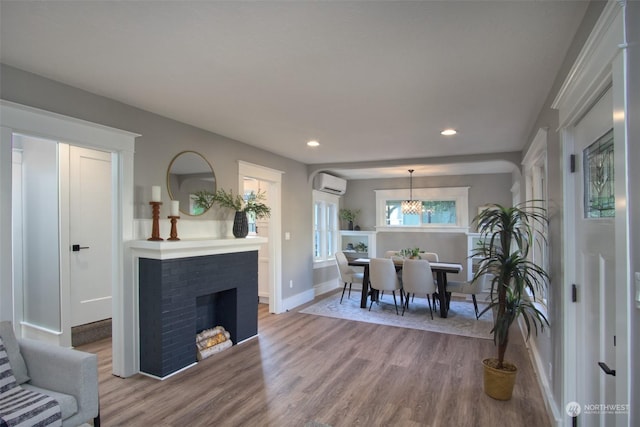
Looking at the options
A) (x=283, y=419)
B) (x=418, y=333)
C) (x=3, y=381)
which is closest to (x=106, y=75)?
(x=3, y=381)

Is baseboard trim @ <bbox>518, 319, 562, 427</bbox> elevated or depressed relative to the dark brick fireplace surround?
depressed

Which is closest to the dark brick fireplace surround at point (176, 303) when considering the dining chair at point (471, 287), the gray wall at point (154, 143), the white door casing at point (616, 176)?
the gray wall at point (154, 143)

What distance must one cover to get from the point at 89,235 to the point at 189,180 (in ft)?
4.80

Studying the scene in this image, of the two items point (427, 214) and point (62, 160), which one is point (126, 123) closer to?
point (62, 160)

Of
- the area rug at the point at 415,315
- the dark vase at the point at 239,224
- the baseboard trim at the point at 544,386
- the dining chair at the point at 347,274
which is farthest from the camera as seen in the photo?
the dining chair at the point at 347,274

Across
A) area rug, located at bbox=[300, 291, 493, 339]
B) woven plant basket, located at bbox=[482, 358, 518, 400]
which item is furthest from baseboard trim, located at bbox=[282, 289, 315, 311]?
woven plant basket, located at bbox=[482, 358, 518, 400]

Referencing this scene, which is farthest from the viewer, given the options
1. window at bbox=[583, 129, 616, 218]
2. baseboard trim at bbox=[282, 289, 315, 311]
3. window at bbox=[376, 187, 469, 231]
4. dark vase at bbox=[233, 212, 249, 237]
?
window at bbox=[376, 187, 469, 231]

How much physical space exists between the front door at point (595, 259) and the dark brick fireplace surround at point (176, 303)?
3.00m

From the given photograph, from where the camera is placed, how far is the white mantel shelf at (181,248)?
9.73 ft

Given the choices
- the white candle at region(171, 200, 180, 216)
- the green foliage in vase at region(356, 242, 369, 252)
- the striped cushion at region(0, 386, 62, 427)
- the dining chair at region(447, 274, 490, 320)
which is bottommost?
the dining chair at region(447, 274, 490, 320)

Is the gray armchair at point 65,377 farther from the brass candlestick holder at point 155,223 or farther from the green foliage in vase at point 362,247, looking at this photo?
the green foliage in vase at point 362,247

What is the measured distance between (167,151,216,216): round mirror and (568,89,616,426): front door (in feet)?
10.8

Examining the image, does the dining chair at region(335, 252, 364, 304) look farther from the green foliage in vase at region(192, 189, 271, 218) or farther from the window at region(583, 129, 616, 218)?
the window at region(583, 129, 616, 218)

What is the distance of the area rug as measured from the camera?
180 inches
